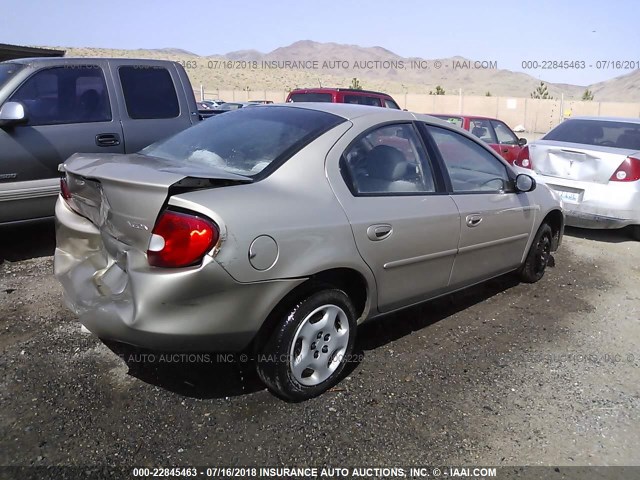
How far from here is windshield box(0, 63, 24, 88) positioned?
4891 mm

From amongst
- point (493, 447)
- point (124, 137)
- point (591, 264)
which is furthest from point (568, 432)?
point (124, 137)

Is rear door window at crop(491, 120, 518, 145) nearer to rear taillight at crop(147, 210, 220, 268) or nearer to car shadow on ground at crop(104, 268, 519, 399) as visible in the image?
car shadow on ground at crop(104, 268, 519, 399)

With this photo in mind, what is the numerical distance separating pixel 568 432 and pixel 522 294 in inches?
82.7

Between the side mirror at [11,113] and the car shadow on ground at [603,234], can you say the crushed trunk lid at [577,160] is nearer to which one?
the car shadow on ground at [603,234]

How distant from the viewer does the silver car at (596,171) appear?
6.12 meters

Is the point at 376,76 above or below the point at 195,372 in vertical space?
above

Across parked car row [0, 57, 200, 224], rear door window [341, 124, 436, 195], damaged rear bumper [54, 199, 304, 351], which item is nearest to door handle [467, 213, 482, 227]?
rear door window [341, 124, 436, 195]

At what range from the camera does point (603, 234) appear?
7156 mm

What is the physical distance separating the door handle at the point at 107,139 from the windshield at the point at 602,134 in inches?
220

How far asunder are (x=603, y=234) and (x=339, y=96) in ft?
17.6

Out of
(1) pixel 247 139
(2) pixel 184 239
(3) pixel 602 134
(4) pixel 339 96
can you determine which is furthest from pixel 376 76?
(2) pixel 184 239

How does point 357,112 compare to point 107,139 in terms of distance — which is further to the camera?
point 107,139

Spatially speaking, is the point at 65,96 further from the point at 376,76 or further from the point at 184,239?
the point at 376,76

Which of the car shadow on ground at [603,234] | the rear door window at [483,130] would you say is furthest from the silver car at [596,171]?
the rear door window at [483,130]
